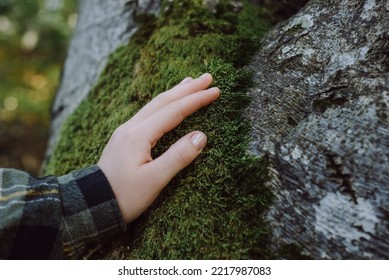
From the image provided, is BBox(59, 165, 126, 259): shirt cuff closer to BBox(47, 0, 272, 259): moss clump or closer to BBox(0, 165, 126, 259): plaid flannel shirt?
BBox(0, 165, 126, 259): plaid flannel shirt

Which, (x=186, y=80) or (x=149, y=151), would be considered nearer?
(x=149, y=151)

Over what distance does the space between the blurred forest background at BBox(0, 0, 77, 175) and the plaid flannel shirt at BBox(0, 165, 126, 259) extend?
15.0ft

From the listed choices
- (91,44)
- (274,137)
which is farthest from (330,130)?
(91,44)

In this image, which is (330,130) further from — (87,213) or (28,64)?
(28,64)

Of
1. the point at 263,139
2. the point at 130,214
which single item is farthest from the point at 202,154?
the point at 130,214

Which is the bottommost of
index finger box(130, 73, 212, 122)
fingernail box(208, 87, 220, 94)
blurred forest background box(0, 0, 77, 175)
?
blurred forest background box(0, 0, 77, 175)

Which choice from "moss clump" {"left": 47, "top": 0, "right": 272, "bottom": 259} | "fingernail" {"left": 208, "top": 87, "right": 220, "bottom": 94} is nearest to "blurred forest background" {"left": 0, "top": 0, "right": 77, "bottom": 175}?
Result: "moss clump" {"left": 47, "top": 0, "right": 272, "bottom": 259}

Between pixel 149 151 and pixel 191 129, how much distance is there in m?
0.19

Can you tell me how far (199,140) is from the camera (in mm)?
1262

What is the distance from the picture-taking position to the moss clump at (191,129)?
43.3 inches

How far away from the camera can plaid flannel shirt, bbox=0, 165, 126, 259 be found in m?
1.12

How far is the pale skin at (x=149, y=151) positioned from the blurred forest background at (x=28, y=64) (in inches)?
180

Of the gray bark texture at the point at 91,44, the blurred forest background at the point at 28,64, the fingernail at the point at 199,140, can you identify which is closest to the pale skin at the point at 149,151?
the fingernail at the point at 199,140

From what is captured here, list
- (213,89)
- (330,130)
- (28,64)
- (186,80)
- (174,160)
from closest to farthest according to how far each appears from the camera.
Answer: (330,130) → (174,160) → (213,89) → (186,80) → (28,64)
